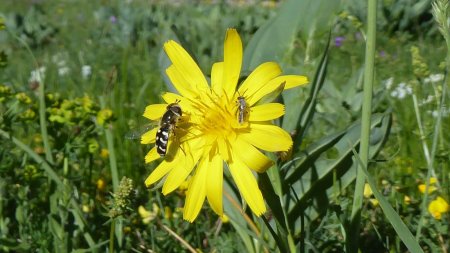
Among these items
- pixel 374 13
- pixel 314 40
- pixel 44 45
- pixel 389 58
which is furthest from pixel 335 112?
pixel 44 45

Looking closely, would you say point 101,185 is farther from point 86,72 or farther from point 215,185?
point 86,72

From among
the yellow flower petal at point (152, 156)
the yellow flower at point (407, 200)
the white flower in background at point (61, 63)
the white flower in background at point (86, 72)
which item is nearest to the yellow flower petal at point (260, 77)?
the yellow flower petal at point (152, 156)

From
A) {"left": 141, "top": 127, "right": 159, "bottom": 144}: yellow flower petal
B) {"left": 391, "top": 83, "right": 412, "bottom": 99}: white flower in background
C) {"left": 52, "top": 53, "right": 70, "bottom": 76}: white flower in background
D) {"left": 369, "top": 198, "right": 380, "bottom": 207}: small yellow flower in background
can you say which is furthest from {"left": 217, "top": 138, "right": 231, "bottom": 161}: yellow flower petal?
{"left": 52, "top": 53, "right": 70, "bottom": 76}: white flower in background

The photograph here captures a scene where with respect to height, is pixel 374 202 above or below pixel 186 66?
below

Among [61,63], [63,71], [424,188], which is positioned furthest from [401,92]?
[61,63]

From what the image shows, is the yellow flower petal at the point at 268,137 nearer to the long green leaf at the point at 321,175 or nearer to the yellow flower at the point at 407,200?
the long green leaf at the point at 321,175

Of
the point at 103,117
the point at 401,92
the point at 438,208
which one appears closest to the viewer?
the point at 438,208
